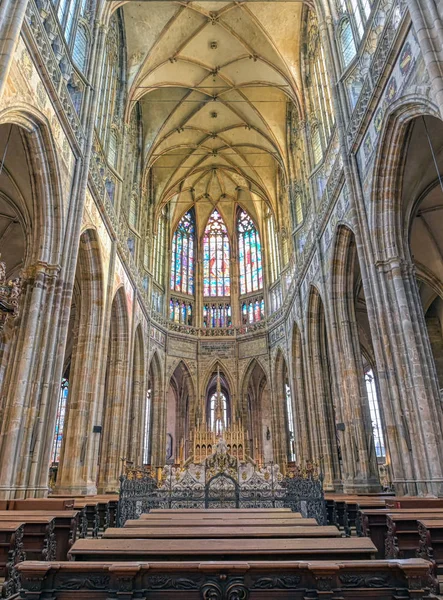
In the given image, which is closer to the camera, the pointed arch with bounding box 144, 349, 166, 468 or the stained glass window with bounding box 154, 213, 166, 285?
the pointed arch with bounding box 144, 349, 166, 468

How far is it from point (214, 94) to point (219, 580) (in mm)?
26313

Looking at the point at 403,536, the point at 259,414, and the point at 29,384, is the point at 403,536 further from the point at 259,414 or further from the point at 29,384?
the point at 259,414

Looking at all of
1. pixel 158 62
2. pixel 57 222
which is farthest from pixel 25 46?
pixel 158 62

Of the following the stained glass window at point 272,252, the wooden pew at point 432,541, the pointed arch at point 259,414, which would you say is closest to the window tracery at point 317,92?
the stained glass window at point 272,252

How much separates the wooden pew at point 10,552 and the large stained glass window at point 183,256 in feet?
90.1

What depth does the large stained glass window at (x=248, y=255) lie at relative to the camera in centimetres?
3300

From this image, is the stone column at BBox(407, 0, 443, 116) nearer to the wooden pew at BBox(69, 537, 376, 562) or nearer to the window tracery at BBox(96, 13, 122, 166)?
the wooden pew at BBox(69, 537, 376, 562)

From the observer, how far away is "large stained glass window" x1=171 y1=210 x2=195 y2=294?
3312 cm

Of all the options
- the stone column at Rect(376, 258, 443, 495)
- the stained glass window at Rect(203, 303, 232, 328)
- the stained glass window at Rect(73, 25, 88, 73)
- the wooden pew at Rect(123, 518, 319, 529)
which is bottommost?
the wooden pew at Rect(123, 518, 319, 529)

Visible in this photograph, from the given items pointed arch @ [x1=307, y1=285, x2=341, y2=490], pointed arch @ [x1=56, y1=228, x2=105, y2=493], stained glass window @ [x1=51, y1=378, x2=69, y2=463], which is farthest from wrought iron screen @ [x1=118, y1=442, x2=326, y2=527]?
stained glass window @ [x1=51, y1=378, x2=69, y2=463]

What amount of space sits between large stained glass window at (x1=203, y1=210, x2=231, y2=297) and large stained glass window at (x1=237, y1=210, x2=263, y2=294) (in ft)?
3.79

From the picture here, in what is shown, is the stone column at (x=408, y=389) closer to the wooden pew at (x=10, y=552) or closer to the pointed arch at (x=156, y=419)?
the wooden pew at (x=10, y=552)

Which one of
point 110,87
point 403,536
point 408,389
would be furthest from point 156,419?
point 403,536

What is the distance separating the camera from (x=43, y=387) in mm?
10219
